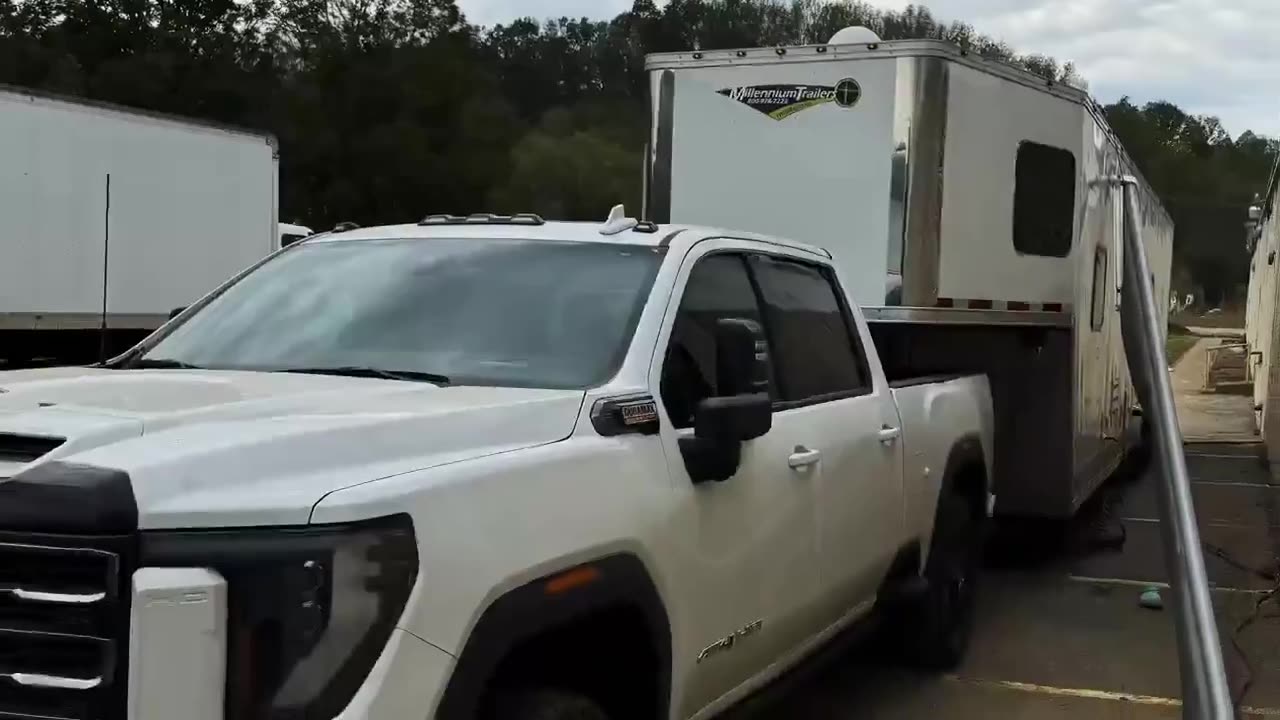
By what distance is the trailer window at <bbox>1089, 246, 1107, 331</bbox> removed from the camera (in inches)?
368

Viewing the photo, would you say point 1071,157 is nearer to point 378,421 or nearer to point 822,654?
point 822,654

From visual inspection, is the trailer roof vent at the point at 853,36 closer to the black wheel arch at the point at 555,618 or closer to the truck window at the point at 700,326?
the truck window at the point at 700,326

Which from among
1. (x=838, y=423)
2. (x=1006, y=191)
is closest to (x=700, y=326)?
(x=838, y=423)

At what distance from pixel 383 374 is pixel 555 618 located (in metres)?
1.01

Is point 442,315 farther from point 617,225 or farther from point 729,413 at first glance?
point 729,413

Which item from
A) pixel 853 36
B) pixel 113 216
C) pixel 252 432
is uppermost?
pixel 853 36

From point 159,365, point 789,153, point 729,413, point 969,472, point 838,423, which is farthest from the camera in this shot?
point 789,153

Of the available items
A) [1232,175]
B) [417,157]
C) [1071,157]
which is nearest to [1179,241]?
[1232,175]

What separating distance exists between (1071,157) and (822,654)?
515 centimetres

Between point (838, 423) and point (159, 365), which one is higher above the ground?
point (159, 365)

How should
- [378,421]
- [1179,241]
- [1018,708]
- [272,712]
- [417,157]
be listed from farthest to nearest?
[1179,241], [417,157], [1018,708], [378,421], [272,712]

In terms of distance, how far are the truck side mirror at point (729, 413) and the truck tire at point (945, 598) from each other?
243 cm

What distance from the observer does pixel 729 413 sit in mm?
3391

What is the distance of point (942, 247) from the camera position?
7.69 meters
